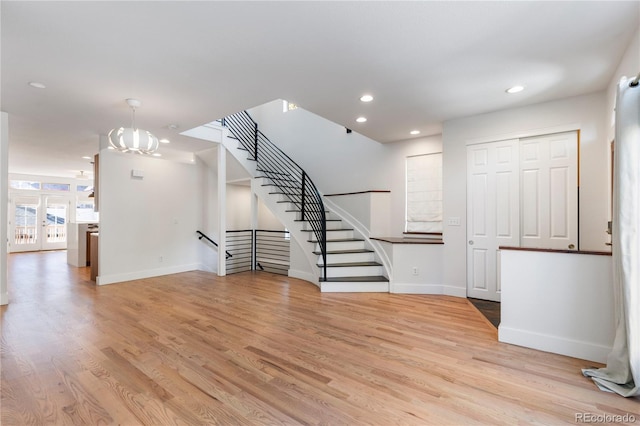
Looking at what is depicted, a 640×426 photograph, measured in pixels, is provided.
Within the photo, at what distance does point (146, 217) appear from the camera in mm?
5898

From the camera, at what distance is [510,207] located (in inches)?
157

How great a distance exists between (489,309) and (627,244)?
2065 millimetres

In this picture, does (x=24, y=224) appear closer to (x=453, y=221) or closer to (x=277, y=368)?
(x=277, y=368)

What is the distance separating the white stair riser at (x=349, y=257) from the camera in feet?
17.0

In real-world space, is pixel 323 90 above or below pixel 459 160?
above

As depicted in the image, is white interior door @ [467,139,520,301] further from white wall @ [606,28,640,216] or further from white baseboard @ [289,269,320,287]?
white baseboard @ [289,269,320,287]

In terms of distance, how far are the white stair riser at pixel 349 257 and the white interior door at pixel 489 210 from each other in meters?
1.66

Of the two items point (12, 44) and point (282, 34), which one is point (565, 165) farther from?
point (12, 44)

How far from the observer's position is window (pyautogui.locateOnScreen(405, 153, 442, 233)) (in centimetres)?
514

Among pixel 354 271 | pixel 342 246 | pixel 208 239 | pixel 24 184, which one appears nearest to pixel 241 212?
pixel 208 239

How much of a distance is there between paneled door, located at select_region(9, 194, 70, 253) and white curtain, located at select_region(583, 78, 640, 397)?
14245 mm

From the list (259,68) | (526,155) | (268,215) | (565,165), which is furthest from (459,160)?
(268,215)

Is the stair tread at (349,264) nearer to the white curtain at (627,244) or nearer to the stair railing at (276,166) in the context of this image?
the stair railing at (276,166)

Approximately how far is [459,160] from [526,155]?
2.73 feet
